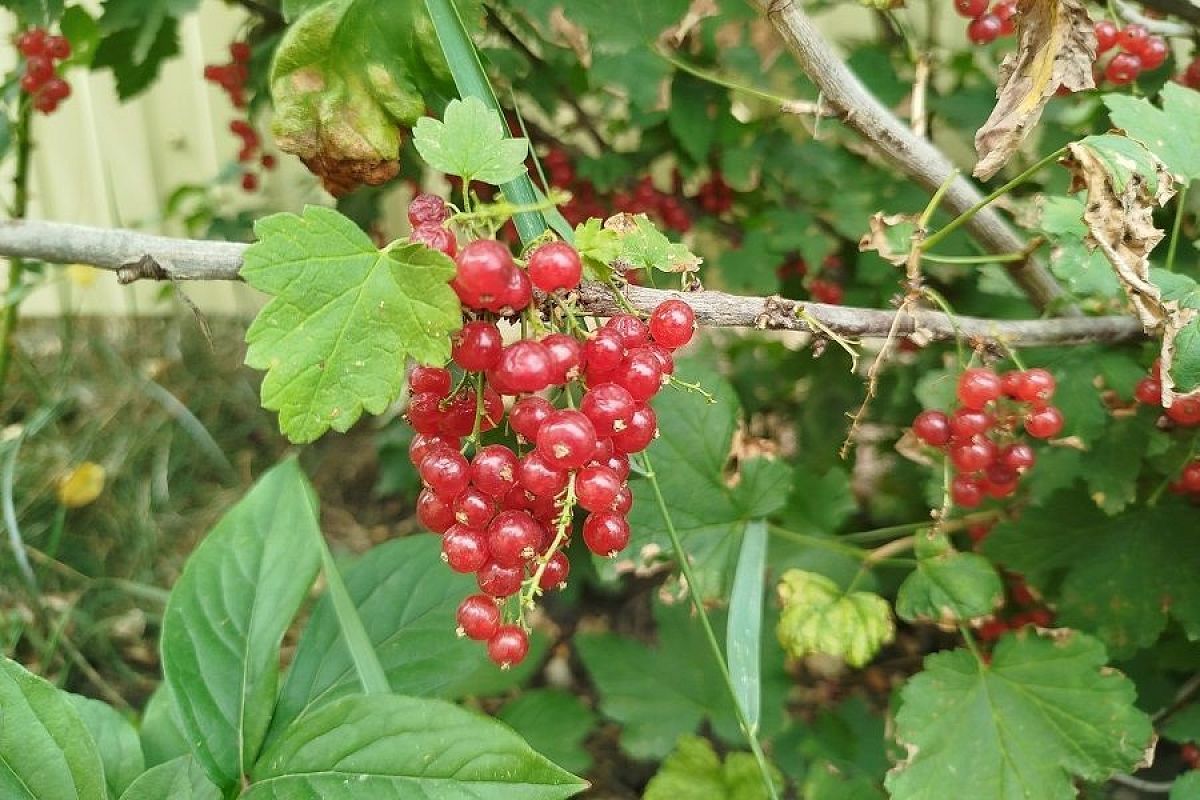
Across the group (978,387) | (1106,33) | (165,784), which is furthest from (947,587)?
(165,784)

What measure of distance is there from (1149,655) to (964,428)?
582 mm

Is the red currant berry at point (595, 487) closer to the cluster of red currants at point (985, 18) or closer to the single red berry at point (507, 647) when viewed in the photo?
the single red berry at point (507, 647)

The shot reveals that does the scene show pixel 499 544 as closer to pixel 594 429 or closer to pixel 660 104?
pixel 594 429

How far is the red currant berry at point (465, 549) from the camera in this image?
559mm

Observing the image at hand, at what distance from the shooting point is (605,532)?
0.59 meters

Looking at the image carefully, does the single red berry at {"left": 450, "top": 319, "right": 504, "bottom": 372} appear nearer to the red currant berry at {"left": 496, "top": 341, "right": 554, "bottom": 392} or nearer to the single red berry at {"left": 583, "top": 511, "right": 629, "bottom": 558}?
the red currant berry at {"left": 496, "top": 341, "right": 554, "bottom": 392}

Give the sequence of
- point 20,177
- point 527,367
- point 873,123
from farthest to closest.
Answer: point 20,177, point 873,123, point 527,367

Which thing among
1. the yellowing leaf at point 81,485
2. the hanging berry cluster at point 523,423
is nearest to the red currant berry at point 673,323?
the hanging berry cluster at point 523,423

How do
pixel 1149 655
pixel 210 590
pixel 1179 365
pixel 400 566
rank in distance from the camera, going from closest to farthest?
pixel 1179 365 → pixel 210 590 → pixel 400 566 → pixel 1149 655

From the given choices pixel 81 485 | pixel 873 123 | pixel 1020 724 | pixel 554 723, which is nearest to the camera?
pixel 873 123

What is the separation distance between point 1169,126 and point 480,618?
2.48 feet

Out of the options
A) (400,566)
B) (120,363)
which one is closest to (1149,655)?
(400,566)

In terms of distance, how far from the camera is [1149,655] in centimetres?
116

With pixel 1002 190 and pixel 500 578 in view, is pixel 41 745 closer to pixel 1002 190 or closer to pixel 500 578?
pixel 500 578
